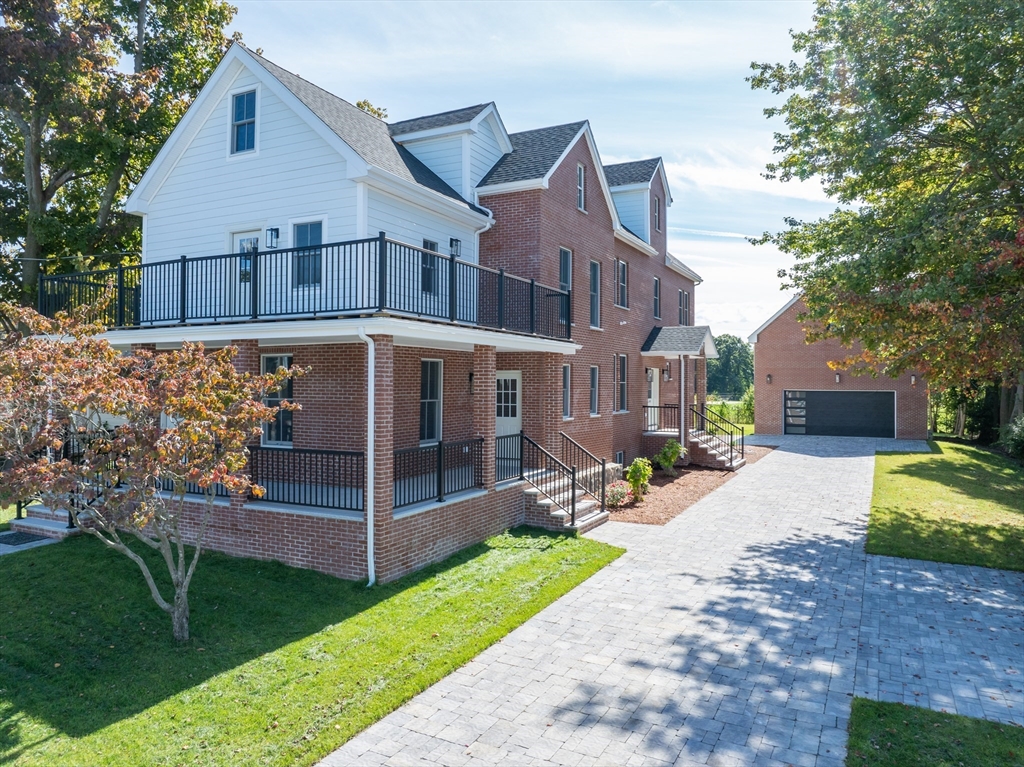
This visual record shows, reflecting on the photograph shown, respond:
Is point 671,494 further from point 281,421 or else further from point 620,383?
point 281,421

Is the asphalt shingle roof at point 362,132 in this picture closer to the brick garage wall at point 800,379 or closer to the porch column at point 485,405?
the porch column at point 485,405

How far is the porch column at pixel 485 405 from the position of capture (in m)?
13.0

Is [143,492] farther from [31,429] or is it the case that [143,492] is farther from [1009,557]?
[1009,557]

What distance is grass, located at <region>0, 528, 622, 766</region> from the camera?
6074 millimetres

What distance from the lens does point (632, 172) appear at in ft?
81.7

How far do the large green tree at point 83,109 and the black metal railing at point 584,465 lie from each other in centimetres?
1586

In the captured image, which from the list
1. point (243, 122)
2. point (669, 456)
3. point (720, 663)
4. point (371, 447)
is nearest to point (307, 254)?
point (243, 122)

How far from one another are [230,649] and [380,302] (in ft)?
17.0

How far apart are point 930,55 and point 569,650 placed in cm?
1306

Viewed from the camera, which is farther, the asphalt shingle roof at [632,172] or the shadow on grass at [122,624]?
the asphalt shingle roof at [632,172]

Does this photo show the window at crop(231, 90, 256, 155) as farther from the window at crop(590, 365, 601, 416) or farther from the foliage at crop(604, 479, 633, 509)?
the foliage at crop(604, 479, 633, 509)

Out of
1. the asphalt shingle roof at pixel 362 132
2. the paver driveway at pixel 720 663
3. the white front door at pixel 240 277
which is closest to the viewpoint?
the paver driveway at pixel 720 663

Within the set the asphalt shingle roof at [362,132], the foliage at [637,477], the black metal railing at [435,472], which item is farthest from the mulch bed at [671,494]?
the asphalt shingle roof at [362,132]

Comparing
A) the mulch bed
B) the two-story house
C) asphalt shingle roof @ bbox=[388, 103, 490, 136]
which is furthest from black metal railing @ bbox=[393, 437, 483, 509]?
asphalt shingle roof @ bbox=[388, 103, 490, 136]
